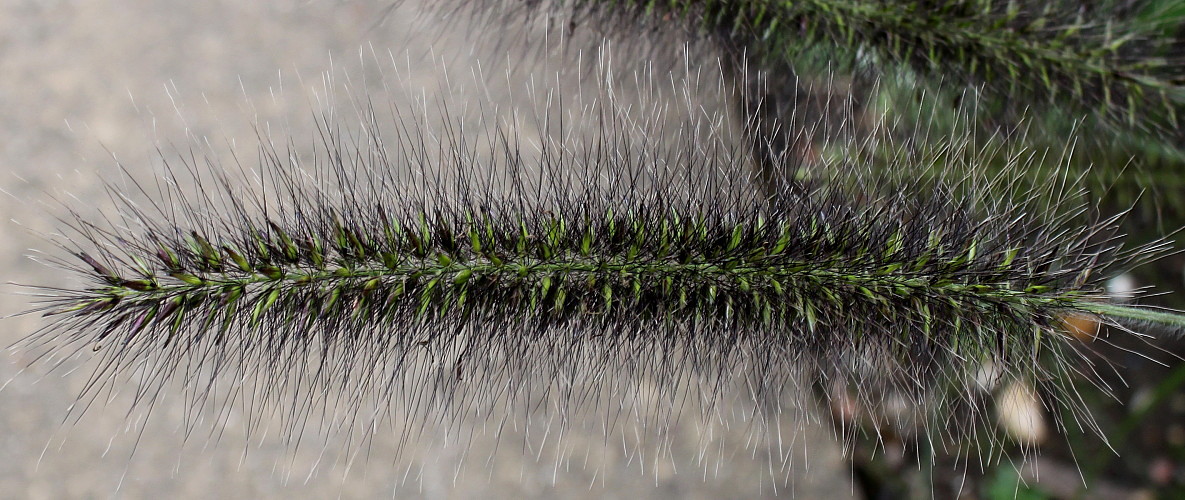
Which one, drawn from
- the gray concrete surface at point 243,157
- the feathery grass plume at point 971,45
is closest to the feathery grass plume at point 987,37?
the feathery grass plume at point 971,45

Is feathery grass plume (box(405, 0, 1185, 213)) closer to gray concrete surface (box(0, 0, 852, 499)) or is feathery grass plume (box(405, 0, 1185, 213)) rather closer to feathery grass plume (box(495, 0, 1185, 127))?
feathery grass plume (box(495, 0, 1185, 127))

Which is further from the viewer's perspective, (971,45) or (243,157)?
(243,157)

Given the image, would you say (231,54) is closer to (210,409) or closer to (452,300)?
(210,409)

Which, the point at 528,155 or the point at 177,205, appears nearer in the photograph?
the point at 177,205

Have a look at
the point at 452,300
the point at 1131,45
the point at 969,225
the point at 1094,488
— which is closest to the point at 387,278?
the point at 452,300

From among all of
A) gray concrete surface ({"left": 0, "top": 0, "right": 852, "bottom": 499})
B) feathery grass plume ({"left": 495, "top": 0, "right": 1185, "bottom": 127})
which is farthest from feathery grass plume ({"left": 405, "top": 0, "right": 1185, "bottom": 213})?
gray concrete surface ({"left": 0, "top": 0, "right": 852, "bottom": 499})

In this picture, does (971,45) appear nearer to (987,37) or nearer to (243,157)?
(987,37)

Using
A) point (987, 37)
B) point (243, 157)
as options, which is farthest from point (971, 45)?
point (243, 157)

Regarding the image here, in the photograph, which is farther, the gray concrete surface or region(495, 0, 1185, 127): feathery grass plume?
the gray concrete surface
